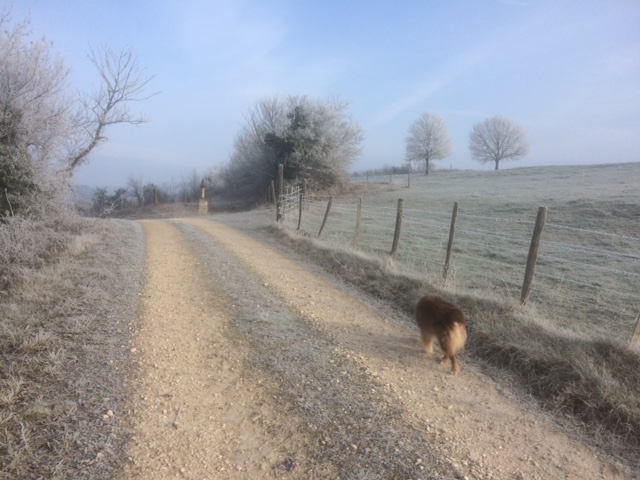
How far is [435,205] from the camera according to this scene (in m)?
26.0

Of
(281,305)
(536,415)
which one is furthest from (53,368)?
(536,415)

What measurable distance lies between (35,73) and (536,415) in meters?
13.0

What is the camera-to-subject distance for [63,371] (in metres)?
4.00

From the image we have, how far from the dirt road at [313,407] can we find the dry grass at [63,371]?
23cm

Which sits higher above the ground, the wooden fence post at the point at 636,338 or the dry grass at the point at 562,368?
the wooden fence post at the point at 636,338

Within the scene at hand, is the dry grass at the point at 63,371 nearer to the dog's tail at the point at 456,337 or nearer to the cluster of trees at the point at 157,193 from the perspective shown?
the dog's tail at the point at 456,337

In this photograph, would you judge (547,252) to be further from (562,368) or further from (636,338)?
(562,368)

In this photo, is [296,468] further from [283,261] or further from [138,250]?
[138,250]

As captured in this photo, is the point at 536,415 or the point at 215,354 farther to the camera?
the point at 215,354

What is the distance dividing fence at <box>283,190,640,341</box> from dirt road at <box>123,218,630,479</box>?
2.21 metres

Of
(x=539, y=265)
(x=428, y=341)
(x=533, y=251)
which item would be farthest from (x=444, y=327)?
(x=539, y=265)

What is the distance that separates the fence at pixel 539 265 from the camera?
6652 mm

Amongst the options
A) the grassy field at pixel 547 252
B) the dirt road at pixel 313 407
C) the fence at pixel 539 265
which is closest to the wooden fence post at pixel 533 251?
the fence at pixel 539 265

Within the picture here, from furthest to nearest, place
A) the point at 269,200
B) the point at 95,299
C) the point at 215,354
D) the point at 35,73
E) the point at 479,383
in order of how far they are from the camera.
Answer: the point at 269,200, the point at 35,73, the point at 95,299, the point at 215,354, the point at 479,383
